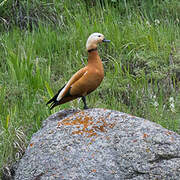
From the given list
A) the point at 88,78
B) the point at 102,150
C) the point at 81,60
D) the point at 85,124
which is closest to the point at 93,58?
the point at 88,78

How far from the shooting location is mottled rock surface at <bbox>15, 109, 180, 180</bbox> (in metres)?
2.96

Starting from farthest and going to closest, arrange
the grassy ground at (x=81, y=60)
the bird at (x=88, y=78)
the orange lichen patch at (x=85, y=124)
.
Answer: the grassy ground at (x=81, y=60) < the bird at (x=88, y=78) < the orange lichen patch at (x=85, y=124)

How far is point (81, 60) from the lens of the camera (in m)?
5.68

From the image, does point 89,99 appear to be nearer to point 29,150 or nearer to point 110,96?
point 110,96

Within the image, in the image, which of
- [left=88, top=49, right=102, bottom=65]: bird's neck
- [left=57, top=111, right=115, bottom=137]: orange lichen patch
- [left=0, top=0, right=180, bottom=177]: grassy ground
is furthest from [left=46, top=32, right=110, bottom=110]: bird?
[left=0, top=0, right=180, bottom=177]: grassy ground

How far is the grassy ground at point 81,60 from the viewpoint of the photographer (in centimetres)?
426

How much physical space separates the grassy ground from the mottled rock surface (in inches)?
24.5

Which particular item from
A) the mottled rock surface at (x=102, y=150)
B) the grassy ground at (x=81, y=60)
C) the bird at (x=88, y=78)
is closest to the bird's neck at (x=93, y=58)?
the bird at (x=88, y=78)

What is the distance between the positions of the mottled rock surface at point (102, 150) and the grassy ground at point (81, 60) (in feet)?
2.04

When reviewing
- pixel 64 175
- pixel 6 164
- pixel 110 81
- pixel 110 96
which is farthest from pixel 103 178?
pixel 110 81

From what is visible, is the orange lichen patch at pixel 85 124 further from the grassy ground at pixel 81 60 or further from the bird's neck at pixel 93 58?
the grassy ground at pixel 81 60

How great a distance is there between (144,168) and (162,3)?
456cm

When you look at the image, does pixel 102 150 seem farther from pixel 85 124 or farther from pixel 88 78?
pixel 88 78

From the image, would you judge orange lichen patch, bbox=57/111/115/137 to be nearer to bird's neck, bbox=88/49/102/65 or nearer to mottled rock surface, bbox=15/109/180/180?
mottled rock surface, bbox=15/109/180/180
